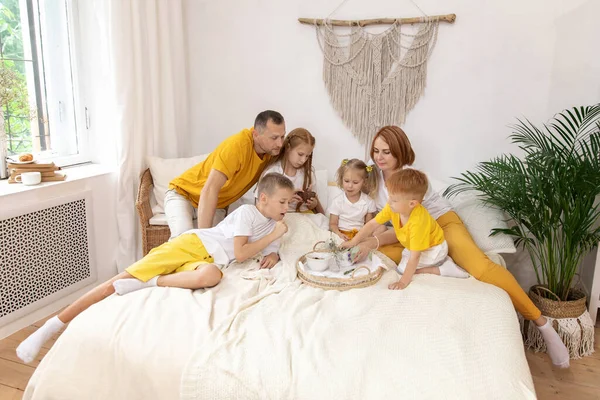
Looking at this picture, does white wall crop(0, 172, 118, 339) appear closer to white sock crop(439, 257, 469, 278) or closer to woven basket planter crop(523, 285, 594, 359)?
white sock crop(439, 257, 469, 278)

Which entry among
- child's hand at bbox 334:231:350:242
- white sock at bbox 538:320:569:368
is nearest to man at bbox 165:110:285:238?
child's hand at bbox 334:231:350:242

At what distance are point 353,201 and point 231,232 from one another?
735 millimetres

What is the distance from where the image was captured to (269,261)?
2434 millimetres

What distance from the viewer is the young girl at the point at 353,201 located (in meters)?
2.74

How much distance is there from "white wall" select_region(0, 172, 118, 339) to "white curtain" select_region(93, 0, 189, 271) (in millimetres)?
56

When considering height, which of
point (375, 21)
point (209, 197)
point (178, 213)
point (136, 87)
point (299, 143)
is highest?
point (375, 21)

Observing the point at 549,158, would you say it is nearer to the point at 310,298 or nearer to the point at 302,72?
the point at 310,298

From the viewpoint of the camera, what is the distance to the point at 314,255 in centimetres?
238

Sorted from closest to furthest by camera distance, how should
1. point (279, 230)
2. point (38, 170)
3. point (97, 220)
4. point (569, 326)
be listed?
1. point (279, 230)
2. point (569, 326)
3. point (38, 170)
4. point (97, 220)

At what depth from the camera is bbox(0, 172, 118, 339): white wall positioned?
2.71 meters

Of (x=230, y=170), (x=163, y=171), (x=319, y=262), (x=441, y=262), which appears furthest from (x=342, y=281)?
(x=163, y=171)

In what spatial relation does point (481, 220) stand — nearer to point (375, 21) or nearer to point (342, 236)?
point (342, 236)

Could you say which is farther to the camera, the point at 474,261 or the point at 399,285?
the point at 474,261

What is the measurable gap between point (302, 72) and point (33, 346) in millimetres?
2220
